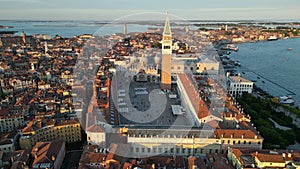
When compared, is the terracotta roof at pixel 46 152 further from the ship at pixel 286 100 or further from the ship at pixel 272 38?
the ship at pixel 272 38

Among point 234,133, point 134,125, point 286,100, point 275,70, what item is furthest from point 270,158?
point 275,70

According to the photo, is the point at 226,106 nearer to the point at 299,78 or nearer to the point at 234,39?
the point at 299,78

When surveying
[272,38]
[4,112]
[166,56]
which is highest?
[272,38]

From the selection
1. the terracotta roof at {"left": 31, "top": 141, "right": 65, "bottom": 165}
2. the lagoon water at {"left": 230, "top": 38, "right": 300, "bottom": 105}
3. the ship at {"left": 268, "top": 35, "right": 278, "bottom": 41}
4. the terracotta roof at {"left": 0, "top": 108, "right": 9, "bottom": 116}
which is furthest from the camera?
the ship at {"left": 268, "top": 35, "right": 278, "bottom": 41}

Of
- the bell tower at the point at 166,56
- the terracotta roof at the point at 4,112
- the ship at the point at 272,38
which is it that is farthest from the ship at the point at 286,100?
the ship at the point at 272,38

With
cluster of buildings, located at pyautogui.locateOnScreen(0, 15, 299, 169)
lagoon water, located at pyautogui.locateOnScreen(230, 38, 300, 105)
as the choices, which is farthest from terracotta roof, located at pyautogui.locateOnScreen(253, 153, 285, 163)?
lagoon water, located at pyautogui.locateOnScreen(230, 38, 300, 105)

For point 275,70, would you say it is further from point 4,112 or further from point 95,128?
point 4,112

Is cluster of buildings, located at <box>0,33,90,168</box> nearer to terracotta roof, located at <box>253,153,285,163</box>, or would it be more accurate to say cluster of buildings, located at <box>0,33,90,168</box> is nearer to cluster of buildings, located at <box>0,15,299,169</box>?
cluster of buildings, located at <box>0,15,299,169</box>

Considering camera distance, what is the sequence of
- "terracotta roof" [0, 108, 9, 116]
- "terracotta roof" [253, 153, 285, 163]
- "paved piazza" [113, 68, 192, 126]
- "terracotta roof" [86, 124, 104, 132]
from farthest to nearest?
"paved piazza" [113, 68, 192, 126] < "terracotta roof" [0, 108, 9, 116] < "terracotta roof" [86, 124, 104, 132] < "terracotta roof" [253, 153, 285, 163]

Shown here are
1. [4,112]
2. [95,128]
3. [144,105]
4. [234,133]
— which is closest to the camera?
[234,133]
